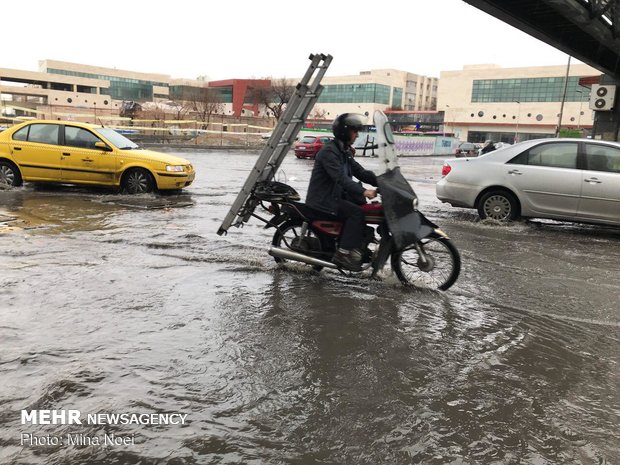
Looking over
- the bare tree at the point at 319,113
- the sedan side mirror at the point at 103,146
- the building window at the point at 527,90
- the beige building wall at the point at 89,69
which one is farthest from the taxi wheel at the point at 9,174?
the beige building wall at the point at 89,69

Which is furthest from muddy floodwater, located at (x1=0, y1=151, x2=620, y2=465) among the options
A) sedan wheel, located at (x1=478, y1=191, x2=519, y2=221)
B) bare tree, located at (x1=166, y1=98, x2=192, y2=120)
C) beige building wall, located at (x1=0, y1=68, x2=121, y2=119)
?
beige building wall, located at (x1=0, y1=68, x2=121, y2=119)

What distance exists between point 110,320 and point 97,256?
2234 mm

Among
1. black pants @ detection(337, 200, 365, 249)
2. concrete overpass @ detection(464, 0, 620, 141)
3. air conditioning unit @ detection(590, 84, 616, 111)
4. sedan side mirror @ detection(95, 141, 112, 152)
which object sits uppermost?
concrete overpass @ detection(464, 0, 620, 141)

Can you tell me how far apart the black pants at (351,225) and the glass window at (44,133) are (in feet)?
27.6

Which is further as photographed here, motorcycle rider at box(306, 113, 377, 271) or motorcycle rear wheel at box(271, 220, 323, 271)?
motorcycle rear wheel at box(271, 220, 323, 271)

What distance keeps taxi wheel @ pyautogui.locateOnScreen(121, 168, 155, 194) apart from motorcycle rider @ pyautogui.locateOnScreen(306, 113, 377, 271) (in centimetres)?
670

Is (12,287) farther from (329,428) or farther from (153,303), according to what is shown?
(329,428)

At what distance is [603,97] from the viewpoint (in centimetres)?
2223

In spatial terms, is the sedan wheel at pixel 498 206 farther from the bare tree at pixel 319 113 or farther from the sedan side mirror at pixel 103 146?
the bare tree at pixel 319 113

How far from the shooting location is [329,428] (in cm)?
279

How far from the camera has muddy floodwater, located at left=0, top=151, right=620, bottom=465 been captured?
2656mm

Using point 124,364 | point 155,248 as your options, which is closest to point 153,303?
point 124,364

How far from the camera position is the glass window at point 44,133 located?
10.8 metres

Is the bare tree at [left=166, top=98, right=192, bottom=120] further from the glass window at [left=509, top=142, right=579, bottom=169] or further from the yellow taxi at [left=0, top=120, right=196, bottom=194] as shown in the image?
the glass window at [left=509, top=142, right=579, bottom=169]
